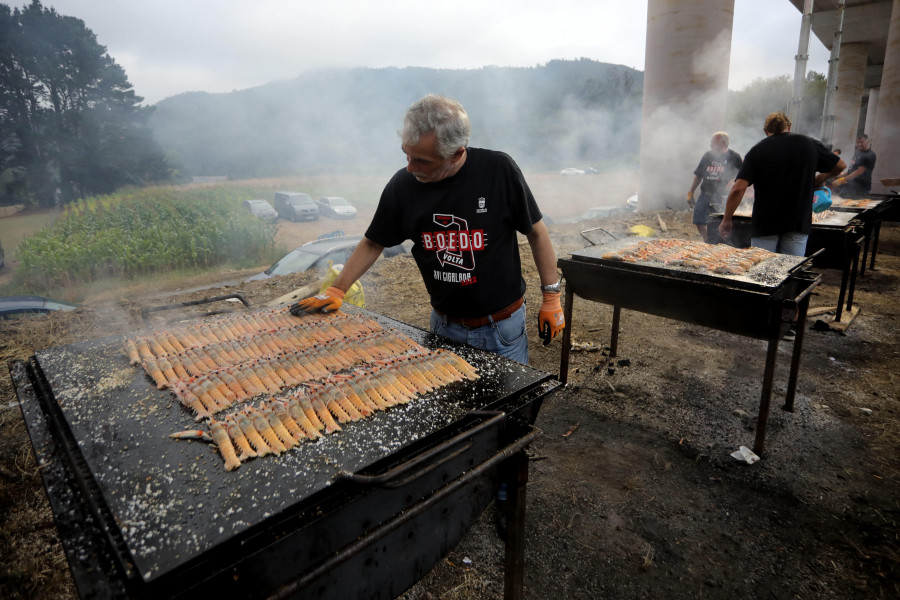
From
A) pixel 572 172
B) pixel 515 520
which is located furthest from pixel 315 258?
pixel 572 172

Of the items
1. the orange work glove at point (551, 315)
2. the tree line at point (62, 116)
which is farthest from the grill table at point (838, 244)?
the tree line at point (62, 116)

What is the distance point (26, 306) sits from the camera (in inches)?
257

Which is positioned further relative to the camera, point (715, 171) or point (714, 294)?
point (715, 171)

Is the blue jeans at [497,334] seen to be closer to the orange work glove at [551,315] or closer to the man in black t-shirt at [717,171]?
the orange work glove at [551,315]

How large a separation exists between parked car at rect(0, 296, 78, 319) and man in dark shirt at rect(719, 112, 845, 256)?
922cm

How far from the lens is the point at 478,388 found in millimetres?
1912

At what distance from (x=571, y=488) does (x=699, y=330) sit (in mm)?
3685

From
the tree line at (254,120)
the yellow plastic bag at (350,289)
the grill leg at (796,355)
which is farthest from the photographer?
the tree line at (254,120)

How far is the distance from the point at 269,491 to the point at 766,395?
3.54 metres

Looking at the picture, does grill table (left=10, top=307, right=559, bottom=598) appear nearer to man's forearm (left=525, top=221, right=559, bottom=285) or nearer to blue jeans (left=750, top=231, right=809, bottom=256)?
man's forearm (left=525, top=221, right=559, bottom=285)

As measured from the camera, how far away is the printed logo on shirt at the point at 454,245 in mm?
2592

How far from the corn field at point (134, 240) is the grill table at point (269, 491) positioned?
44.0 feet

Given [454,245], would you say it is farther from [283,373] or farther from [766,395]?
[766,395]

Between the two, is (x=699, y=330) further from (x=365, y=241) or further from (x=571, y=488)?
(x=365, y=241)
